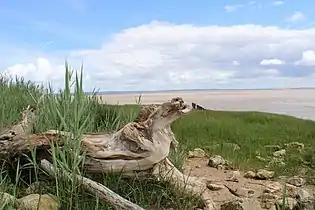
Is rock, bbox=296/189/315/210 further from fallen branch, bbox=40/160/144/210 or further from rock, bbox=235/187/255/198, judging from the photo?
fallen branch, bbox=40/160/144/210

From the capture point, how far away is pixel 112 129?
5.08 meters

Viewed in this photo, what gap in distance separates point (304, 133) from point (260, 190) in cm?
Result: 450

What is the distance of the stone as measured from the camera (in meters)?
3.87

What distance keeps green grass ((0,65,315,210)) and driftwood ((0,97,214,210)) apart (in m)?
0.09

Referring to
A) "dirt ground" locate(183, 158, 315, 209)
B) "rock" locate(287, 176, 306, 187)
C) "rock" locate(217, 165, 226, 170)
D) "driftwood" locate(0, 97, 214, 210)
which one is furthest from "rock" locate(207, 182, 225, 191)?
"rock" locate(217, 165, 226, 170)

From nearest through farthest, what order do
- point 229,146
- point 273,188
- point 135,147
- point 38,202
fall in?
point 38,202
point 135,147
point 273,188
point 229,146

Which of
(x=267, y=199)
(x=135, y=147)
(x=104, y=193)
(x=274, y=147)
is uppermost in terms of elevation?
(x=135, y=147)

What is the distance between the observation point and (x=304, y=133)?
8.98 meters

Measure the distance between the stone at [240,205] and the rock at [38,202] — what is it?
1284 millimetres

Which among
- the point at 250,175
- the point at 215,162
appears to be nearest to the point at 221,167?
the point at 215,162

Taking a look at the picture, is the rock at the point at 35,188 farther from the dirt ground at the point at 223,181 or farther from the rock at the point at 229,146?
the rock at the point at 229,146

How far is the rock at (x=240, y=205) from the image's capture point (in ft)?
12.7

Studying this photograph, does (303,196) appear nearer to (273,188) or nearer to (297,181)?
(273,188)

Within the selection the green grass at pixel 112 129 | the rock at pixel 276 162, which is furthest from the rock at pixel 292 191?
the rock at pixel 276 162
